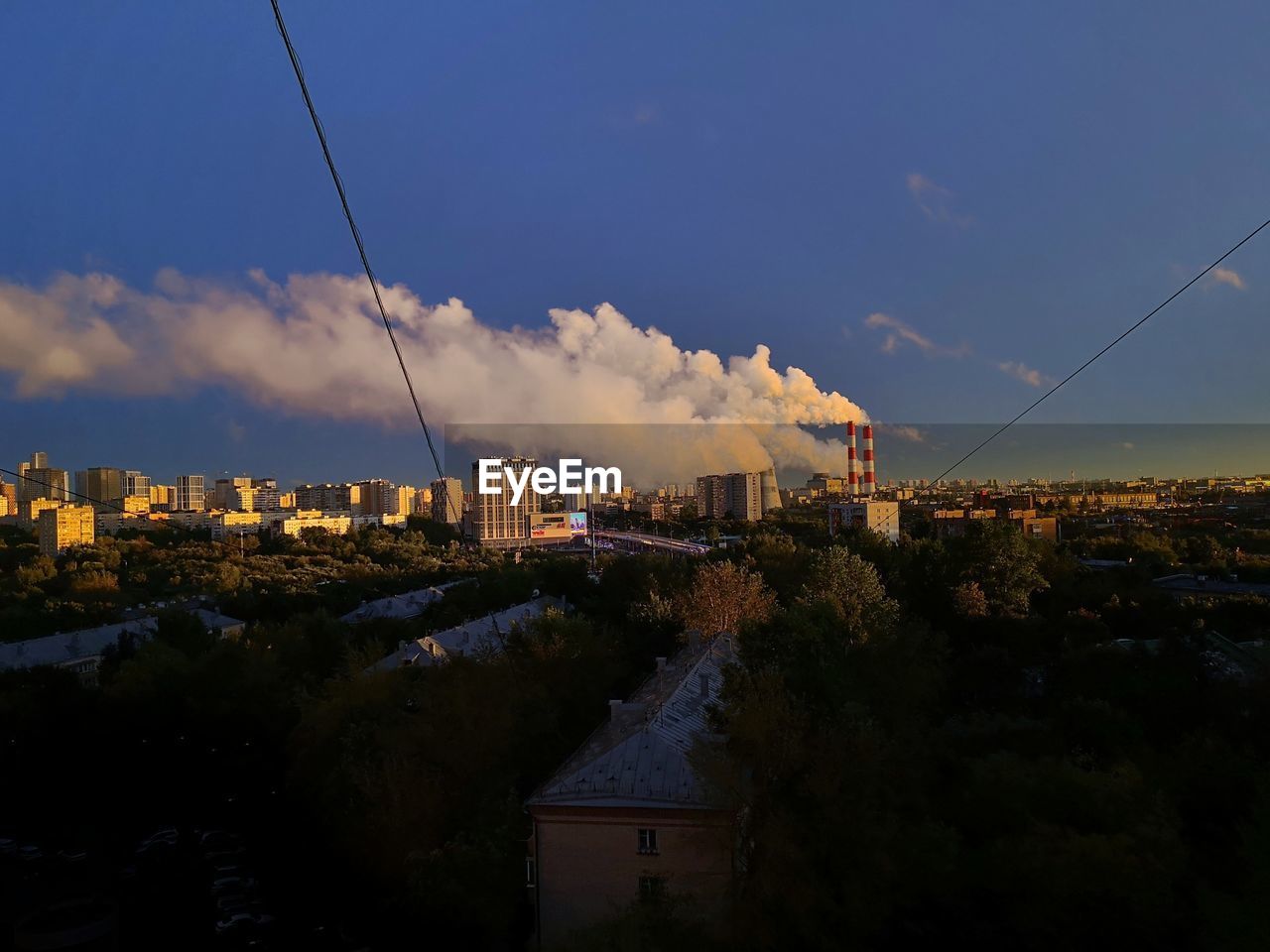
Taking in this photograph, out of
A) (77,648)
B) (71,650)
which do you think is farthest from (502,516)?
(71,650)

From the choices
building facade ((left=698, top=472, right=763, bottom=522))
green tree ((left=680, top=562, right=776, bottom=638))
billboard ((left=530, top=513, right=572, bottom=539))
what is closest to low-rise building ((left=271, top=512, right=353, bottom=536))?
billboard ((left=530, top=513, right=572, bottom=539))

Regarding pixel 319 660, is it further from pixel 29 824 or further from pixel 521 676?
pixel 521 676

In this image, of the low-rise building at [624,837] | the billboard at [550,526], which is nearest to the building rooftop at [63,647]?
the low-rise building at [624,837]

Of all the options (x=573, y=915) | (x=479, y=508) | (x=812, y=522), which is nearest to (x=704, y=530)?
(x=812, y=522)

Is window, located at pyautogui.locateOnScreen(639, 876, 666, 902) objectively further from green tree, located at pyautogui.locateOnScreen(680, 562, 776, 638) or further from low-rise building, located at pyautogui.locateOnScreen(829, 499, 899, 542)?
low-rise building, located at pyautogui.locateOnScreen(829, 499, 899, 542)

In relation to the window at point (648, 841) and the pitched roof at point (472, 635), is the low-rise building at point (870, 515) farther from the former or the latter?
the window at point (648, 841)

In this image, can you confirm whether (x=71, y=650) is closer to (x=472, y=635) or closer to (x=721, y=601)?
(x=472, y=635)
